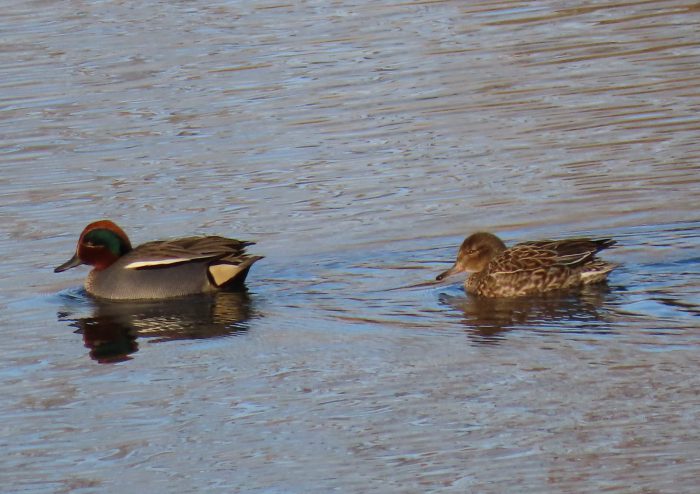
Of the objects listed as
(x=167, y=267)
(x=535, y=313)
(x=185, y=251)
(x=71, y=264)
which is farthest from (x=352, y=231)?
A: (x=535, y=313)

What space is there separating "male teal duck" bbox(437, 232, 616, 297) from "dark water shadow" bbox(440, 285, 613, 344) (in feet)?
0.24

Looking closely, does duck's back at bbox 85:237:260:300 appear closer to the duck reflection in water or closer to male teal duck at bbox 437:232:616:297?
the duck reflection in water

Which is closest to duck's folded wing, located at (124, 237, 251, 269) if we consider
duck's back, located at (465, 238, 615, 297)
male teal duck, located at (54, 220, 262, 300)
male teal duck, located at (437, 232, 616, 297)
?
male teal duck, located at (54, 220, 262, 300)

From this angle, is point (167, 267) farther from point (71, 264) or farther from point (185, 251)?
point (71, 264)

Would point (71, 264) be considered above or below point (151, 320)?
above

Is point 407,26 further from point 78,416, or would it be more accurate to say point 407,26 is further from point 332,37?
point 78,416

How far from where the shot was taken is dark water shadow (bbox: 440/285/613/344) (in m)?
10.1

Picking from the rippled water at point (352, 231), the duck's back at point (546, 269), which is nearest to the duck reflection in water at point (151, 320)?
the rippled water at point (352, 231)

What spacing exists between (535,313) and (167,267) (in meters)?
2.99

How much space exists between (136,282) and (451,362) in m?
3.61

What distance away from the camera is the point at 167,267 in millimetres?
12195

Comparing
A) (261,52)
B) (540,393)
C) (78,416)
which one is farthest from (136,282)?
(261,52)

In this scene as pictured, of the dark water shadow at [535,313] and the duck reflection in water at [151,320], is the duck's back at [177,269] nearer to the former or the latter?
the duck reflection in water at [151,320]

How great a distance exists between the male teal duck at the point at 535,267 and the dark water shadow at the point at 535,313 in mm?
75
